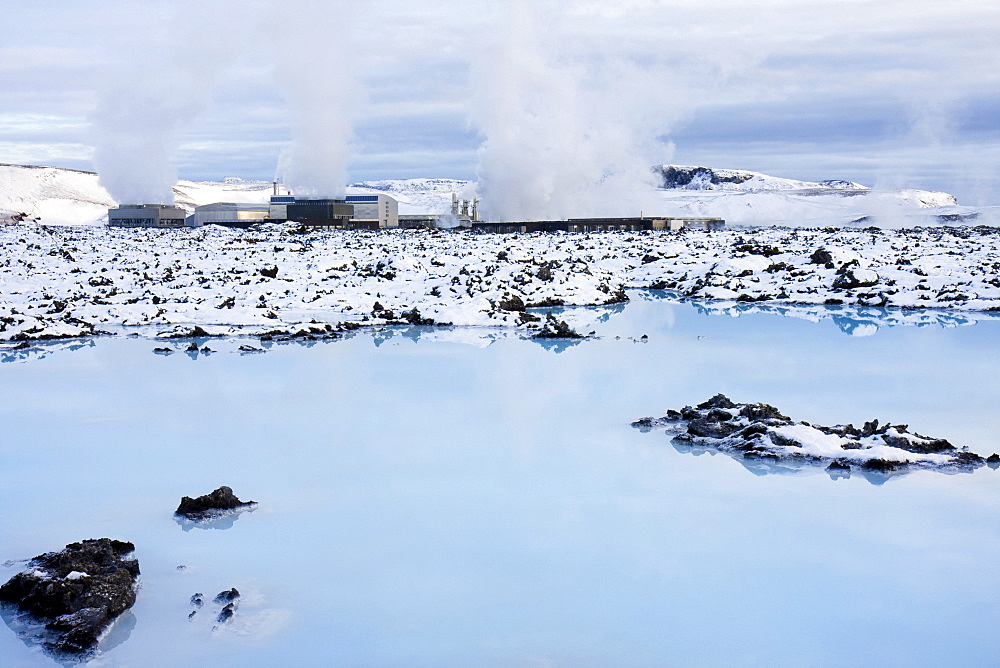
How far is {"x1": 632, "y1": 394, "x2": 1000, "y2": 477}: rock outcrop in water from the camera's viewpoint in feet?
32.7

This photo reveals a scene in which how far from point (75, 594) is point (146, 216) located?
255 feet

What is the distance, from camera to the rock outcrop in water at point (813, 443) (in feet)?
32.7

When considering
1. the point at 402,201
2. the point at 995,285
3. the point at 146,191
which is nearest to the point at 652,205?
the point at 146,191

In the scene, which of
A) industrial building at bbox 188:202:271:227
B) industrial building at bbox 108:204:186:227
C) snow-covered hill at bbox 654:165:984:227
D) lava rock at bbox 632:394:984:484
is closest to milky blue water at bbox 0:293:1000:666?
lava rock at bbox 632:394:984:484

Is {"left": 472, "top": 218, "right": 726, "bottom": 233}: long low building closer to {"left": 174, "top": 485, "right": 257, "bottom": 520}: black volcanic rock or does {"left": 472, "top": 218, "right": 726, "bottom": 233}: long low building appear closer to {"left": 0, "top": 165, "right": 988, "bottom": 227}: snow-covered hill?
{"left": 0, "top": 165, "right": 988, "bottom": 227}: snow-covered hill

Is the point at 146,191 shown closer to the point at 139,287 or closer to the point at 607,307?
the point at 139,287

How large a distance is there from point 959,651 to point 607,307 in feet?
75.5

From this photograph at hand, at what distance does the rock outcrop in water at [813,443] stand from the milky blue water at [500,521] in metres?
0.32

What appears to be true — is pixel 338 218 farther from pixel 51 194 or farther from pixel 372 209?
pixel 51 194

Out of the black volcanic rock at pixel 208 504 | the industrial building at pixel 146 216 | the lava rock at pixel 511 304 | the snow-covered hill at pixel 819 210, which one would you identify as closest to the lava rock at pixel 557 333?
the lava rock at pixel 511 304

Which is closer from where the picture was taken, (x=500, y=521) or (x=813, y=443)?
(x=500, y=521)

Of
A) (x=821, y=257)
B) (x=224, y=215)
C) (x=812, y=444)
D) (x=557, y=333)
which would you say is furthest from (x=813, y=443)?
(x=224, y=215)

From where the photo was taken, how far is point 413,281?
3092cm

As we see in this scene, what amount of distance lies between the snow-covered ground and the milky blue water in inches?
316
